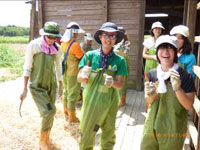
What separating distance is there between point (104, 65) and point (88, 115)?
0.65m

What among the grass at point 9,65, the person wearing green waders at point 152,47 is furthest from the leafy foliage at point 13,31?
the person wearing green waders at point 152,47

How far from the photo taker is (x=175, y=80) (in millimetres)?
2066

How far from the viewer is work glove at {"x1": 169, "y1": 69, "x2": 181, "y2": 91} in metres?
2.06

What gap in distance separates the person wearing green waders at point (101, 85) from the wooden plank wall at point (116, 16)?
5.20m

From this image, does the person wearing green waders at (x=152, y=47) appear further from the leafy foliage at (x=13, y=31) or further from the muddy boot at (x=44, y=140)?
the leafy foliage at (x=13, y=31)

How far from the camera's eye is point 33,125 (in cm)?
519

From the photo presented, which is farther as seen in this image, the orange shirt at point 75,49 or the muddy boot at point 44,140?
the orange shirt at point 75,49

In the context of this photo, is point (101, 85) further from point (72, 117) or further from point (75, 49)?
point (72, 117)

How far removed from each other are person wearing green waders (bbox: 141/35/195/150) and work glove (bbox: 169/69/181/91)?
80 mm

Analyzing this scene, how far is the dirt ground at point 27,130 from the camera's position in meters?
4.27

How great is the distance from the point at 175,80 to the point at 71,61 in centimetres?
316

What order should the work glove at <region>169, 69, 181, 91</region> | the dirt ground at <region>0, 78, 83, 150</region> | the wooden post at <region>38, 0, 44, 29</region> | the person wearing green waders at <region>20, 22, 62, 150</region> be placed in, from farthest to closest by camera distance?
the wooden post at <region>38, 0, 44, 29</region>
the dirt ground at <region>0, 78, 83, 150</region>
the person wearing green waders at <region>20, 22, 62, 150</region>
the work glove at <region>169, 69, 181, 91</region>

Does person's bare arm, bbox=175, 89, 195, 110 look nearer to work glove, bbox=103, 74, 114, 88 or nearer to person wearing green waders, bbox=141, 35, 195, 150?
person wearing green waders, bbox=141, 35, 195, 150

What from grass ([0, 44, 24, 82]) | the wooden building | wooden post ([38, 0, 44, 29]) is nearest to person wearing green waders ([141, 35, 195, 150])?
the wooden building
